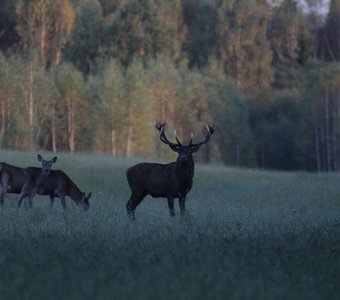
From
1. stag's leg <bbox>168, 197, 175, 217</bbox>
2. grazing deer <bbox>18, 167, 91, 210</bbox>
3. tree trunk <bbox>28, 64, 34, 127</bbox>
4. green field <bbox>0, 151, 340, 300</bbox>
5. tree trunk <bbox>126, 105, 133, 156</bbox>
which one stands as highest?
tree trunk <bbox>28, 64, 34, 127</bbox>

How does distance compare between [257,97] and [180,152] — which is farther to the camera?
[257,97]

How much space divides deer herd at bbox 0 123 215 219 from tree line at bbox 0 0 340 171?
29.2m

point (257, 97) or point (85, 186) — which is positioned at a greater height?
point (257, 97)

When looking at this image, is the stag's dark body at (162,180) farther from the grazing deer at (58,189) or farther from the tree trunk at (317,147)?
the tree trunk at (317,147)

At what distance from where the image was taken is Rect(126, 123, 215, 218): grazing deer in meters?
16.7

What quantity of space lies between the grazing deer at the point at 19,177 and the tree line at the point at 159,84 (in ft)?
95.5

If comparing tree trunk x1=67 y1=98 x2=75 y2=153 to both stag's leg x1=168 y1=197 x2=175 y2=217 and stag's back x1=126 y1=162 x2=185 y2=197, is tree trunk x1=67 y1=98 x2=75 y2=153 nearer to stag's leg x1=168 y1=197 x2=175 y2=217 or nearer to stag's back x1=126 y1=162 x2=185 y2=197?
stag's back x1=126 y1=162 x2=185 y2=197

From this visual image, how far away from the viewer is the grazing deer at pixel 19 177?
1934 cm

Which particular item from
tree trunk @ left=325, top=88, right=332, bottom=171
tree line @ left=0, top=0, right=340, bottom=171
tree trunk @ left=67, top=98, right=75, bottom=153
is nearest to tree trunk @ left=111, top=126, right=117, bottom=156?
tree line @ left=0, top=0, right=340, bottom=171

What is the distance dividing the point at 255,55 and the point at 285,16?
15348 millimetres

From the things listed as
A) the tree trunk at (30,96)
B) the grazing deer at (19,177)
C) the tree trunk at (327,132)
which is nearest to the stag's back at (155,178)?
the grazing deer at (19,177)

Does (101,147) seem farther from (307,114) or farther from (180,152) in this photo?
(180,152)

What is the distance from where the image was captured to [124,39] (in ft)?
206

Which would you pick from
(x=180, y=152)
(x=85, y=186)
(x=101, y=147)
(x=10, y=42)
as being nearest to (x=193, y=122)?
(x=101, y=147)
